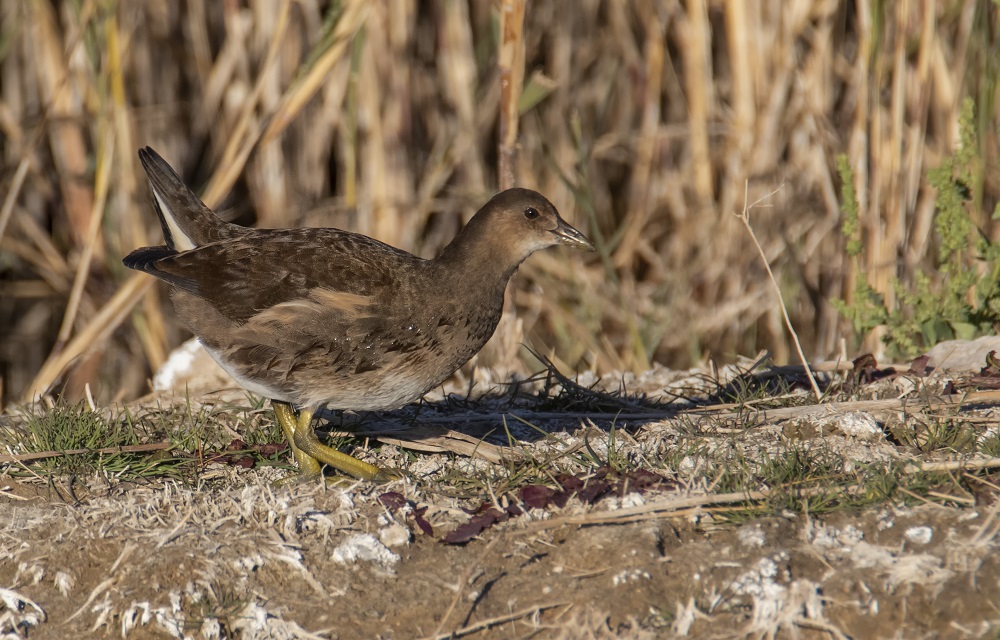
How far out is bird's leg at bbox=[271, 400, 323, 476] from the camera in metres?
3.53

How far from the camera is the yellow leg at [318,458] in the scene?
3527mm

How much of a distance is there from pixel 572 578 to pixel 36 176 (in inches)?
198

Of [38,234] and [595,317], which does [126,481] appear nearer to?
[595,317]

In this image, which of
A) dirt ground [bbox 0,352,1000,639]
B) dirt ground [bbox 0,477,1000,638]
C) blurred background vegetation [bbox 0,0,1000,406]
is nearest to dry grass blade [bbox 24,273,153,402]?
blurred background vegetation [bbox 0,0,1000,406]

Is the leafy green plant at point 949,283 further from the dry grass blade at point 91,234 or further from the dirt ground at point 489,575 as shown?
the dry grass blade at point 91,234

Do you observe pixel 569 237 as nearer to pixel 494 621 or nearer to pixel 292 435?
pixel 292 435

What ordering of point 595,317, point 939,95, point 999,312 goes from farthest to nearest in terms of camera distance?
point 595,317 < point 939,95 < point 999,312

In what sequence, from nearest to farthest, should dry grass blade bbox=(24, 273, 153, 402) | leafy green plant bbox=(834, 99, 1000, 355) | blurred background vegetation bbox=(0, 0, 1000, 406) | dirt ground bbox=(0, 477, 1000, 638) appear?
dirt ground bbox=(0, 477, 1000, 638), leafy green plant bbox=(834, 99, 1000, 355), dry grass blade bbox=(24, 273, 153, 402), blurred background vegetation bbox=(0, 0, 1000, 406)

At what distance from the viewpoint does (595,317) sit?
6.31 meters

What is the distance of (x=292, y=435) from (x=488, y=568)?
112 cm

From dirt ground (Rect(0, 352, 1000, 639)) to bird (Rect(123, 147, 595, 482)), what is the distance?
0.50 metres

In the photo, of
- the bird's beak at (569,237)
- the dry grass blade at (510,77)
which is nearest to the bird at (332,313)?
the bird's beak at (569,237)

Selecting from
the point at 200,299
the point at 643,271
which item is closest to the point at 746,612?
the point at 200,299

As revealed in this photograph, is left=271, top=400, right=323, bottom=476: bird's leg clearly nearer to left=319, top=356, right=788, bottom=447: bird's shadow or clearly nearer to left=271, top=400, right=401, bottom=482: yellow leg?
left=271, top=400, right=401, bottom=482: yellow leg
